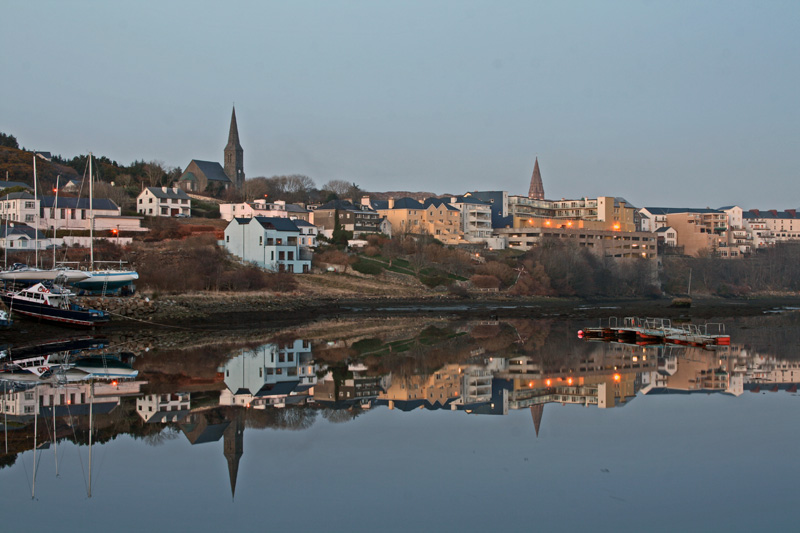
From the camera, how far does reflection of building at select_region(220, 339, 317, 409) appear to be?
17766 millimetres

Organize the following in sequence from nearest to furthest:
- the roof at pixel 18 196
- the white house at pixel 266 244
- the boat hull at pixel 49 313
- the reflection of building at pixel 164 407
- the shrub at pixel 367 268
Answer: the reflection of building at pixel 164 407, the boat hull at pixel 49 313, the roof at pixel 18 196, the white house at pixel 266 244, the shrub at pixel 367 268

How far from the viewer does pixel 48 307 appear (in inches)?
1216

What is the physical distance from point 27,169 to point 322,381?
6368cm

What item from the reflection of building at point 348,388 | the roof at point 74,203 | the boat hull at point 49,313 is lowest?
the reflection of building at point 348,388

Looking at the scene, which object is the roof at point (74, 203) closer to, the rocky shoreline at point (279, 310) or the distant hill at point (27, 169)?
the distant hill at point (27, 169)

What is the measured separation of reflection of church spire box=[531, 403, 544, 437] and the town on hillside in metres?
29.7

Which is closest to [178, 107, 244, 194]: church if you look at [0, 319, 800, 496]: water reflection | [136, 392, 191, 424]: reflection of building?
[0, 319, 800, 496]: water reflection

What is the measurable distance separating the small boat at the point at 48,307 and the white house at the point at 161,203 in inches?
1156

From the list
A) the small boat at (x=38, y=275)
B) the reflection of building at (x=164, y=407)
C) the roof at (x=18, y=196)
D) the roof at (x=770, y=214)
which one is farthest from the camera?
the roof at (x=770, y=214)

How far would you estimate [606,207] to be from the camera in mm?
93188

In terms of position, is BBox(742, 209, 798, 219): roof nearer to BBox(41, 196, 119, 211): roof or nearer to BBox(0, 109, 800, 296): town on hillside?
BBox(0, 109, 800, 296): town on hillside

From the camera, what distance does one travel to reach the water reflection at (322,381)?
1506cm

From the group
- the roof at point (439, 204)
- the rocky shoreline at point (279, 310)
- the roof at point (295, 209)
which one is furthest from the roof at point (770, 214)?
the roof at point (295, 209)

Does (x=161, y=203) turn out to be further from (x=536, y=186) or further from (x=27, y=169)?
(x=536, y=186)
